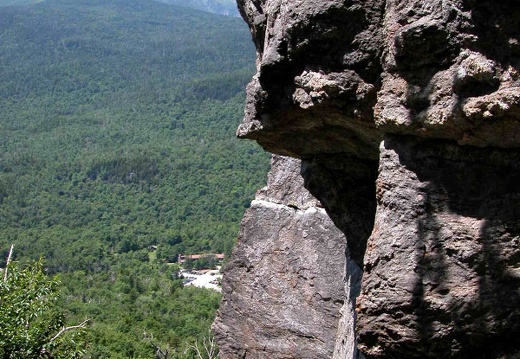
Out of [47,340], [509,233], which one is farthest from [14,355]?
[509,233]

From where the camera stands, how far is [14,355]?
329 inches

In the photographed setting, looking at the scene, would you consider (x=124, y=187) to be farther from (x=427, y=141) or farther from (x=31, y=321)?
(x=427, y=141)

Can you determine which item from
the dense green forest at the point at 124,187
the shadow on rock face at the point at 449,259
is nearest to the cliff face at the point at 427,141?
the shadow on rock face at the point at 449,259

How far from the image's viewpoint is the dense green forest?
48.8 metres

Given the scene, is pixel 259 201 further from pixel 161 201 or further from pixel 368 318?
pixel 161 201

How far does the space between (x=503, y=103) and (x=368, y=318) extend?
1.18 metres

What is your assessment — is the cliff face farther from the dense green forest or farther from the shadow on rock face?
the dense green forest

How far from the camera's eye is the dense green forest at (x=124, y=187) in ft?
160

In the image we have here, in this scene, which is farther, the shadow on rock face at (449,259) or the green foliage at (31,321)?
the green foliage at (31,321)

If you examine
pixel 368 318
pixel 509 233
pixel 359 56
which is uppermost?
pixel 359 56

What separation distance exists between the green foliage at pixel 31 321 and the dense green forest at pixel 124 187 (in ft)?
57.9

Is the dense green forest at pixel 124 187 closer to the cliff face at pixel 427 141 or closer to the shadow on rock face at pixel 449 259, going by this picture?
the cliff face at pixel 427 141

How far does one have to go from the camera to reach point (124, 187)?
115 meters

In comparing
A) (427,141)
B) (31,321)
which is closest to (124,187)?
(31,321)
